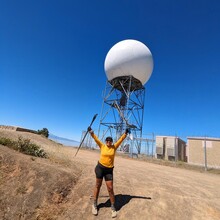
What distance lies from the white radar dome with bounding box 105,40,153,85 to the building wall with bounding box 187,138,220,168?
36.1ft

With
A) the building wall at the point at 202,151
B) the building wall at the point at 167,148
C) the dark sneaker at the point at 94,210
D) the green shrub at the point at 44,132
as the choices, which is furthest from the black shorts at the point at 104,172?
the green shrub at the point at 44,132

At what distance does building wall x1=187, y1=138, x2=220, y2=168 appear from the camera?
22.6 meters

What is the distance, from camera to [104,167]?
Answer: 4.66 meters

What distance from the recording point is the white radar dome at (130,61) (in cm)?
2402

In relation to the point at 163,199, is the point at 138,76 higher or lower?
higher

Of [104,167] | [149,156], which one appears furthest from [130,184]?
[149,156]

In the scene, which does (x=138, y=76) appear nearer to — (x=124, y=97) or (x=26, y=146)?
(x=124, y=97)

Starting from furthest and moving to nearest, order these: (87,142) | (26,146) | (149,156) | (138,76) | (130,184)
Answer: (87,142)
(138,76)
(149,156)
(26,146)
(130,184)

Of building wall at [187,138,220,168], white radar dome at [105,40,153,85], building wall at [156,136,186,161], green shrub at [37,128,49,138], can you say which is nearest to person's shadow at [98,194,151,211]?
white radar dome at [105,40,153,85]

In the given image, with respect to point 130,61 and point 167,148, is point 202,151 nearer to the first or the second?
point 167,148

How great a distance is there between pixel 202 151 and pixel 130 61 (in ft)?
49.2

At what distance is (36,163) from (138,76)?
67.1 ft

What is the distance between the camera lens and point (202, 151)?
79.2ft

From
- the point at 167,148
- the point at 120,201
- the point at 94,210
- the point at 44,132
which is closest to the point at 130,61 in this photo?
the point at 167,148
